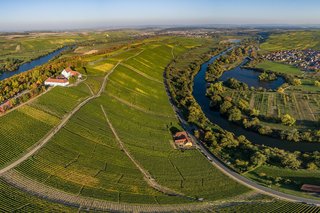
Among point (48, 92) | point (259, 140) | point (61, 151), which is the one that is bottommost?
point (259, 140)

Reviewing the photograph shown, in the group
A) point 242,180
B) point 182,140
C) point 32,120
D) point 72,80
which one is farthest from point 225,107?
point 32,120

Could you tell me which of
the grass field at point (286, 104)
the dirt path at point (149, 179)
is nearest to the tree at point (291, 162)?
the grass field at point (286, 104)

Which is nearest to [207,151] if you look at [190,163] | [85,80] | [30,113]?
[190,163]

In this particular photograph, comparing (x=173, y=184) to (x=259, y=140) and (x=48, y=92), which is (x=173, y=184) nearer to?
(x=259, y=140)

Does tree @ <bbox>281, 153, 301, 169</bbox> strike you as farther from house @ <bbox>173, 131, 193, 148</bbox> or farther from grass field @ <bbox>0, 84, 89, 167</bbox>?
grass field @ <bbox>0, 84, 89, 167</bbox>

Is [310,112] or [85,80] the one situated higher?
[85,80]

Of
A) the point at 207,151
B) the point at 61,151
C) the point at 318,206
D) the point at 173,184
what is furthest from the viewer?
the point at 207,151

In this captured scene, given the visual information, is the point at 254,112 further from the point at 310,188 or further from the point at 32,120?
the point at 32,120

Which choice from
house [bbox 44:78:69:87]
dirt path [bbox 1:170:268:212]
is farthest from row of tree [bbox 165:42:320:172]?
house [bbox 44:78:69:87]

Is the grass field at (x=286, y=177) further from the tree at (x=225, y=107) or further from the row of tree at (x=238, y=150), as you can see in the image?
the tree at (x=225, y=107)
